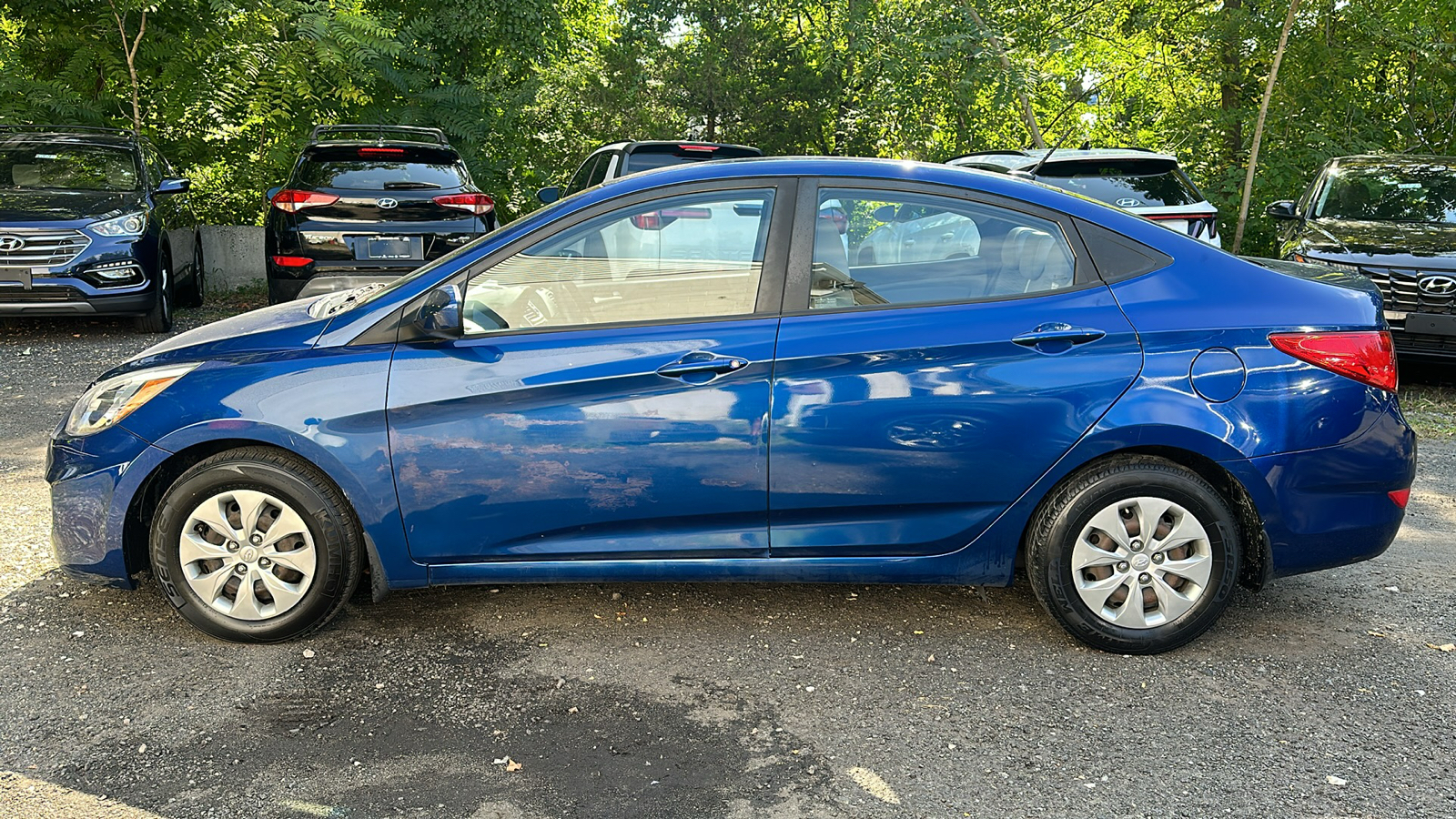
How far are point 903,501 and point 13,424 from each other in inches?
235

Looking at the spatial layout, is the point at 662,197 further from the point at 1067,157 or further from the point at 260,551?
the point at 1067,157

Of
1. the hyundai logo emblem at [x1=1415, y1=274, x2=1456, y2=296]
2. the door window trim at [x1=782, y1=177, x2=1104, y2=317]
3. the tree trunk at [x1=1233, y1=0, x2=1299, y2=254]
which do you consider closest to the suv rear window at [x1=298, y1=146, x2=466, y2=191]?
the door window trim at [x1=782, y1=177, x2=1104, y2=317]

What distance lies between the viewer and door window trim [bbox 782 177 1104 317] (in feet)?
13.1

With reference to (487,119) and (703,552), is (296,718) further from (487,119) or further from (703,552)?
(487,119)

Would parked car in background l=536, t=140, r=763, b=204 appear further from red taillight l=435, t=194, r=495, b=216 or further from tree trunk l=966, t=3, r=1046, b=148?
tree trunk l=966, t=3, r=1046, b=148

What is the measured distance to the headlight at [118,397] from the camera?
404 cm

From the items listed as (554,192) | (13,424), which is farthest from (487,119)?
(13,424)

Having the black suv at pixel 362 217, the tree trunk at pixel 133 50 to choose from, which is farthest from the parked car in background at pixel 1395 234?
the tree trunk at pixel 133 50

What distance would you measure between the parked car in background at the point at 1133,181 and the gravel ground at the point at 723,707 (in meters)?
4.94

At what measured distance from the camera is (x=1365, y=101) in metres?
14.0

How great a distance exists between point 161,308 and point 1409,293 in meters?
10.3

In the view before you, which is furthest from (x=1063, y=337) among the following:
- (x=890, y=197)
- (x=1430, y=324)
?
(x=1430, y=324)

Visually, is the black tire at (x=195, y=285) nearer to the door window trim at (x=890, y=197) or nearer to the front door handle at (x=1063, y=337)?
the door window trim at (x=890, y=197)

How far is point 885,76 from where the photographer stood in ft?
49.0
